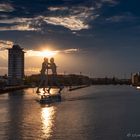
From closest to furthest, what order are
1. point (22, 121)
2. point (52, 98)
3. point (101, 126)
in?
1. point (101, 126)
2. point (22, 121)
3. point (52, 98)

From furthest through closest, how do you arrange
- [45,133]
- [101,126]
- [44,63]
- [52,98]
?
[44,63] < [52,98] < [101,126] < [45,133]

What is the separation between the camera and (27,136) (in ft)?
115

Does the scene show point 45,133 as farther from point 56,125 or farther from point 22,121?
point 22,121


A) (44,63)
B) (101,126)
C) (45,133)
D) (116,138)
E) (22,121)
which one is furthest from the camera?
(44,63)

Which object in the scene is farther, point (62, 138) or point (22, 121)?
point (22, 121)

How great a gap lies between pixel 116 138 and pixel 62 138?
4.55m

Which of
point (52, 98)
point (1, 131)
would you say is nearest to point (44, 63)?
point (52, 98)

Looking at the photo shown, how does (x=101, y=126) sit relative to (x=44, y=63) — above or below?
below

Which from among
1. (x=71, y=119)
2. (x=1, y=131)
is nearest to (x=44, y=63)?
(x=71, y=119)

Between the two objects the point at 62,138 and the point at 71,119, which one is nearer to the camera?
the point at 62,138

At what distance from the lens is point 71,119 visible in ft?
156

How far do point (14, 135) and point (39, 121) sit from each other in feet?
36.3

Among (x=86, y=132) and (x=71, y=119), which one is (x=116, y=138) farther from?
(x=71, y=119)

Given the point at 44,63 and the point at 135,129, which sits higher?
the point at 44,63
